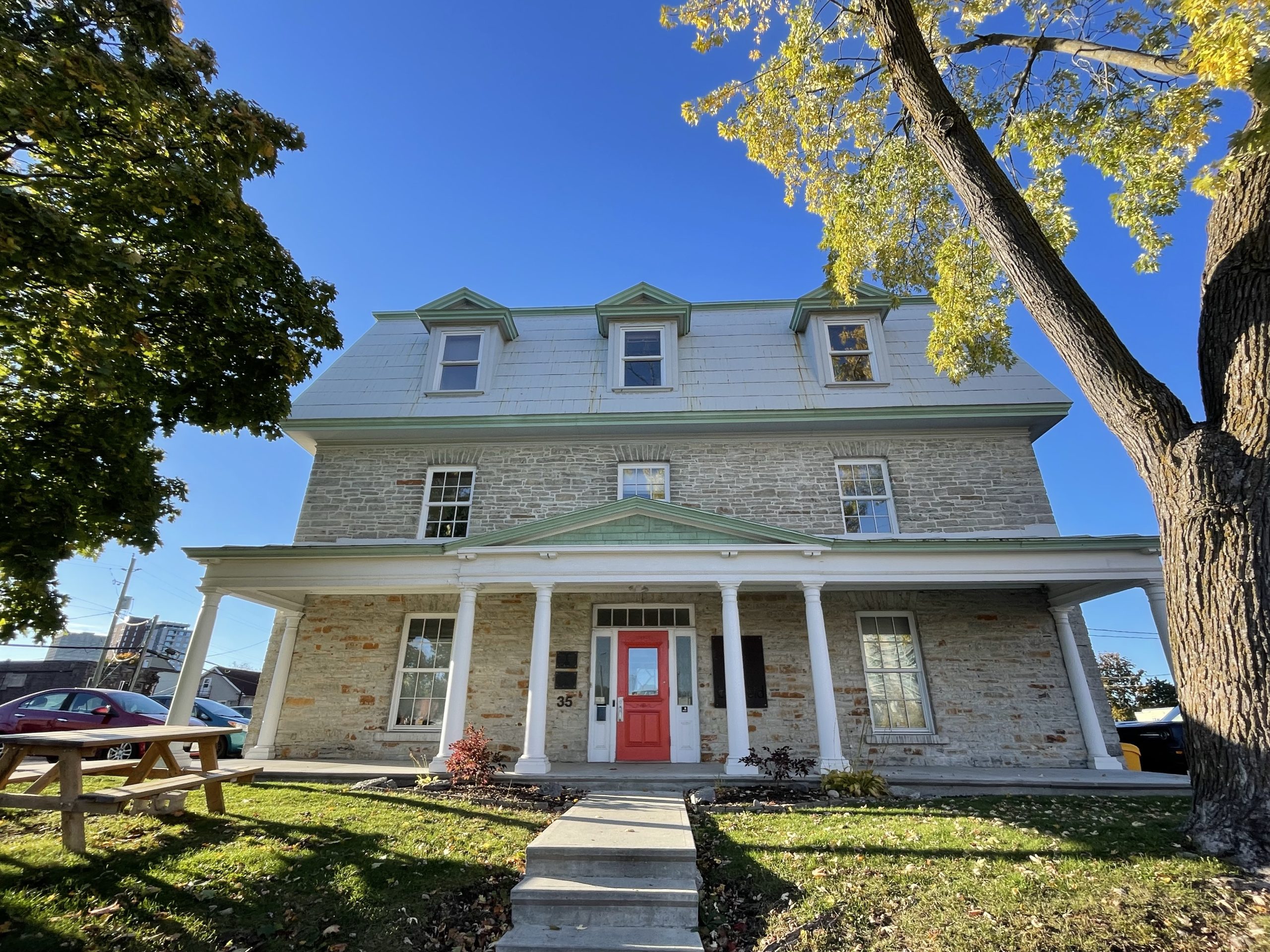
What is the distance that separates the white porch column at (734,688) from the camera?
8266mm

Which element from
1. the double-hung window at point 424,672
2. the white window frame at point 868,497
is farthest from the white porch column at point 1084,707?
the double-hung window at point 424,672

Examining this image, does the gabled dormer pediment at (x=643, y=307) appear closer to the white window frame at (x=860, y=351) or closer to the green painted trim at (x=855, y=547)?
the white window frame at (x=860, y=351)

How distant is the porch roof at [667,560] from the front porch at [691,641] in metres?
0.03

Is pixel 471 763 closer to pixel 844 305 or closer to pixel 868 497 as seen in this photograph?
pixel 868 497

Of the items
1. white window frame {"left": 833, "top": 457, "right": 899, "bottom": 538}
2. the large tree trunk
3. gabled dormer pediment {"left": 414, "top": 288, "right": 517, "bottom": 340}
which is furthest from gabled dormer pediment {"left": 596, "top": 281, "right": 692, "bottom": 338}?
the large tree trunk

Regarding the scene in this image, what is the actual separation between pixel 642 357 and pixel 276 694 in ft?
30.4

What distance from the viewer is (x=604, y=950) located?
11.8ft

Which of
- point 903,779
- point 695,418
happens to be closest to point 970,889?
point 903,779

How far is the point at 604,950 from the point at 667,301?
38.2 ft

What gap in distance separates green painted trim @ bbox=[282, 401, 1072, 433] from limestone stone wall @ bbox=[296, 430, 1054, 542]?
0.45 meters

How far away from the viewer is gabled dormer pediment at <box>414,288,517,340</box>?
13188mm

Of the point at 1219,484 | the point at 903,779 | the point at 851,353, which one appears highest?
the point at 851,353

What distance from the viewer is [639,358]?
42.1 feet

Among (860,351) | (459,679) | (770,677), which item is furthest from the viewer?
(860,351)
